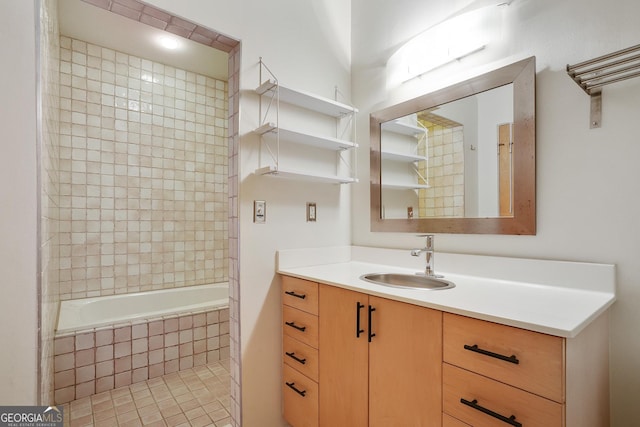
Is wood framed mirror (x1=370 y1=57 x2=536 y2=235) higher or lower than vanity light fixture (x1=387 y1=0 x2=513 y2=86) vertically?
lower

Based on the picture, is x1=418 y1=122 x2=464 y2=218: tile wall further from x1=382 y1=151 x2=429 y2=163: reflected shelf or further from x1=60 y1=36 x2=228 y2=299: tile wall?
x1=60 y1=36 x2=228 y2=299: tile wall

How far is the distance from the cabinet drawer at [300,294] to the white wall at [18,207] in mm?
1051

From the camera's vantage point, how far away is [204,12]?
154 centimetres

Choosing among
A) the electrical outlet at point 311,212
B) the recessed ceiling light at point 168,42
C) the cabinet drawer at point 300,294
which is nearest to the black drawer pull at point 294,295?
the cabinet drawer at point 300,294

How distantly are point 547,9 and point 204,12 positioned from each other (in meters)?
1.59

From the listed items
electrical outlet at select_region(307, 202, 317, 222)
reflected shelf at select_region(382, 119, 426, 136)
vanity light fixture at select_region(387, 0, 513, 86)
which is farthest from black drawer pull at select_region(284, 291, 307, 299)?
vanity light fixture at select_region(387, 0, 513, 86)

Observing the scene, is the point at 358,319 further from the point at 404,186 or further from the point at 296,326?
the point at 404,186

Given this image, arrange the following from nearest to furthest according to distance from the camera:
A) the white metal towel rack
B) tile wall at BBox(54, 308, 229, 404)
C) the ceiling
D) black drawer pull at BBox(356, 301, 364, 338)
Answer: the white metal towel rack, black drawer pull at BBox(356, 301, 364, 338), tile wall at BBox(54, 308, 229, 404), the ceiling

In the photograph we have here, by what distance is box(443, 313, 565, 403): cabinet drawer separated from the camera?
814mm

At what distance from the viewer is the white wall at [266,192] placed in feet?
5.47

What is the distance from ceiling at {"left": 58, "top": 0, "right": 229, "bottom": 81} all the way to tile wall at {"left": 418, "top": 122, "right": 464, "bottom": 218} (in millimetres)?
2076

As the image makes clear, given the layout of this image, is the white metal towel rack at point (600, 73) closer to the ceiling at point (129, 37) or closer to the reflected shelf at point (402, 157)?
the reflected shelf at point (402, 157)

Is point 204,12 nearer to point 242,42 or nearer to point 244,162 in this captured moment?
point 242,42

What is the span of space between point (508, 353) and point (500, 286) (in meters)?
0.53
